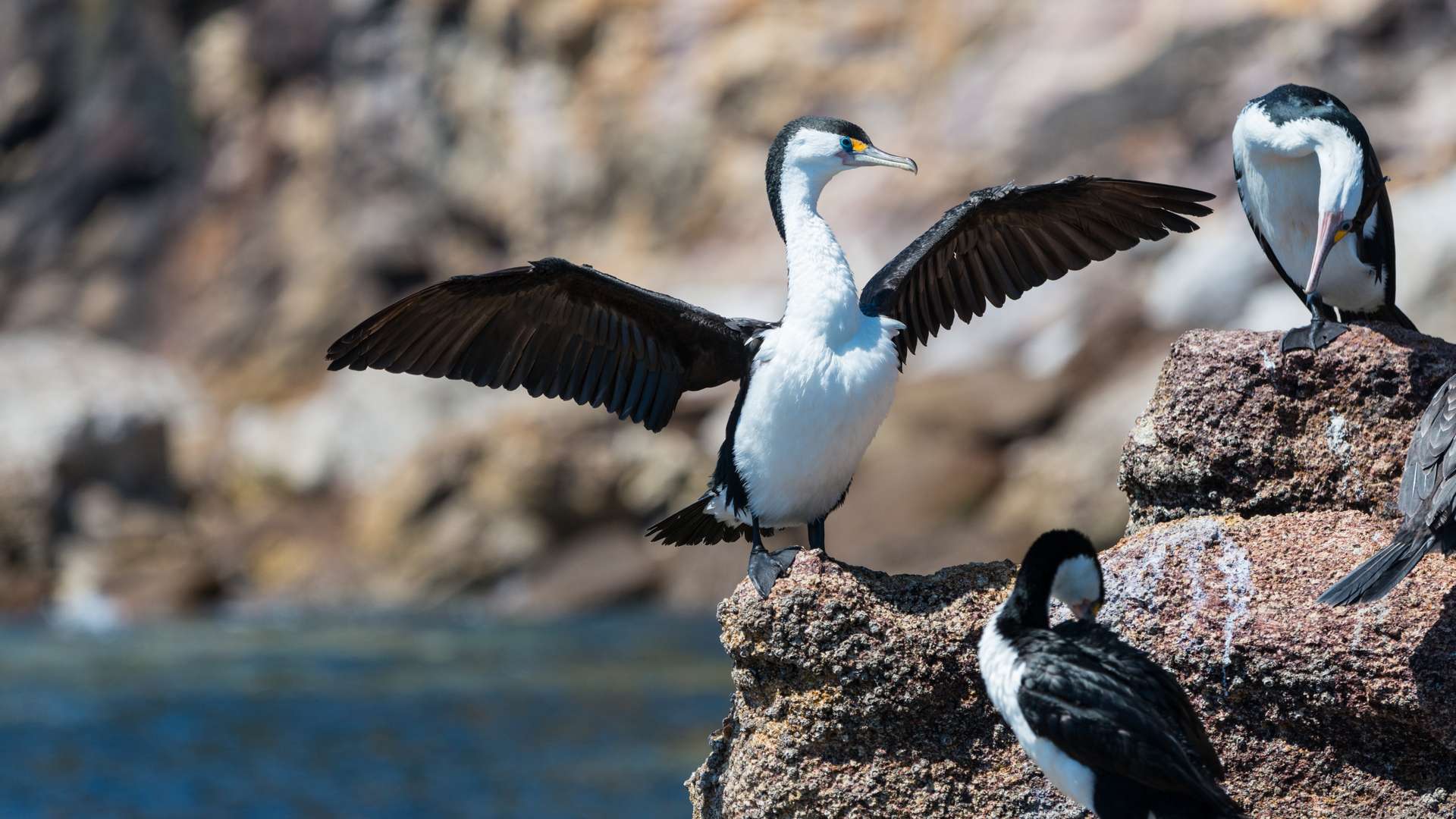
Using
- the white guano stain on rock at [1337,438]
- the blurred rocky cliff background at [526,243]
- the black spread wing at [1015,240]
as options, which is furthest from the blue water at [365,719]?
the white guano stain on rock at [1337,438]

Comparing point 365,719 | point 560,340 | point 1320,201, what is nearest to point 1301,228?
point 1320,201

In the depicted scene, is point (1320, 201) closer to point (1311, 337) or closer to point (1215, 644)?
point (1311, 337)

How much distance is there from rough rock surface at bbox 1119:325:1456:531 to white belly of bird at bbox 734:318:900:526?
100 centimetres

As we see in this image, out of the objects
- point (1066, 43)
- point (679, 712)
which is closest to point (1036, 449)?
point (679, 712)

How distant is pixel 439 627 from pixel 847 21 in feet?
49.3

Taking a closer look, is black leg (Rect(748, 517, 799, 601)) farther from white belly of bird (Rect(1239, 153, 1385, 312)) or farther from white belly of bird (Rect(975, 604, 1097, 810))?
white belly of bird (Rect(1239, 153, 1385, 312))

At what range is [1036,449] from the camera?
2200 cm

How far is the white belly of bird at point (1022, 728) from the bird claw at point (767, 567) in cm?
86

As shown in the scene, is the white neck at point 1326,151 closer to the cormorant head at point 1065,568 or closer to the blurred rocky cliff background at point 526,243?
the cormorant head at point 1065,568

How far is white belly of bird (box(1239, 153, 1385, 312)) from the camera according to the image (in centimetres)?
642

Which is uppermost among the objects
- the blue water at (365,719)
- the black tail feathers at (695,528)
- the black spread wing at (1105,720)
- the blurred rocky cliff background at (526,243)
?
the blurred rocky cliff background at (526,243)

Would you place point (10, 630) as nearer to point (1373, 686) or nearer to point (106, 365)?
point (106, 365)

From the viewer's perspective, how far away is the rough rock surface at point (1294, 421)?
5680mm

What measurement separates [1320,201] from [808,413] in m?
2.05
